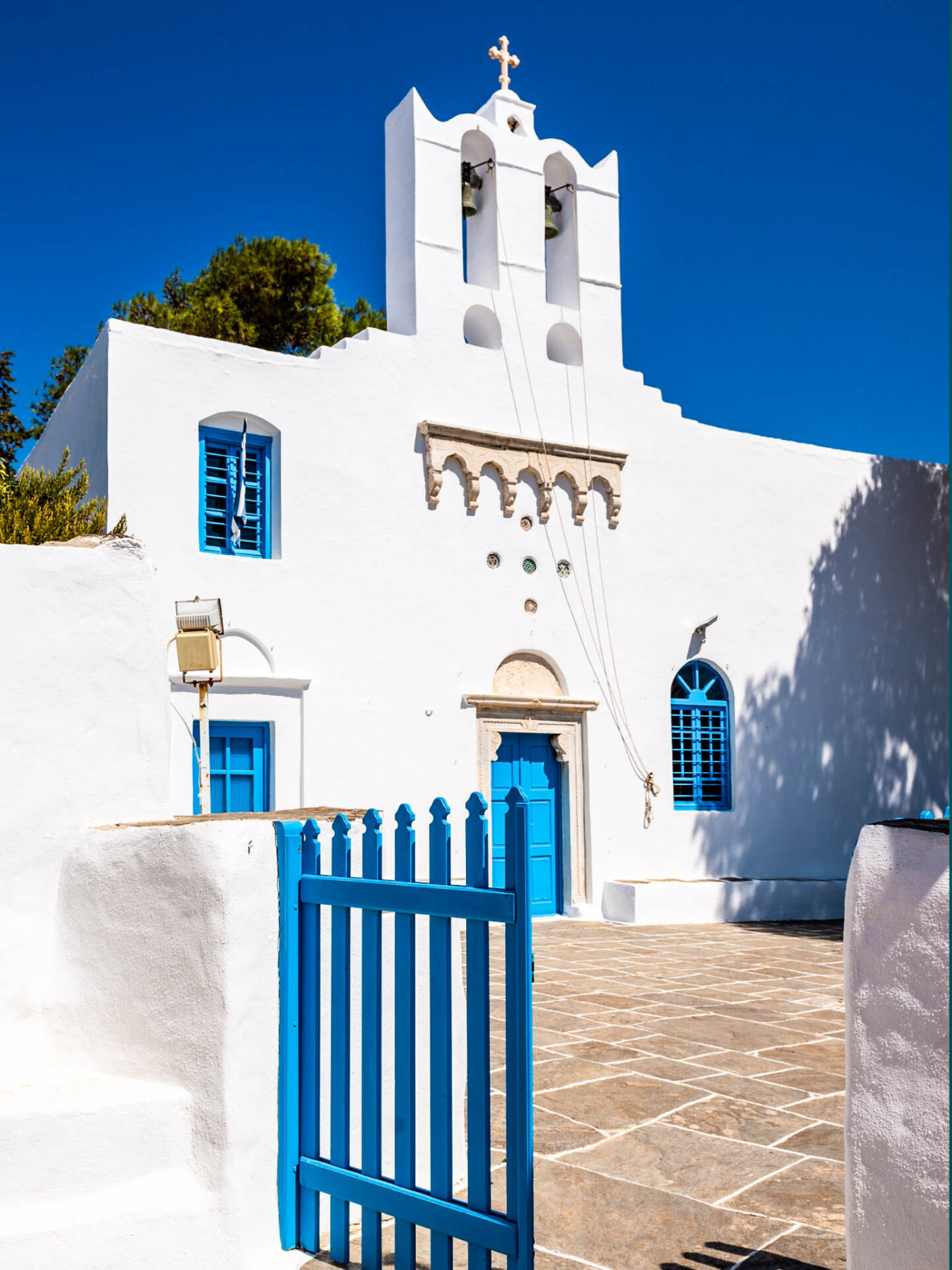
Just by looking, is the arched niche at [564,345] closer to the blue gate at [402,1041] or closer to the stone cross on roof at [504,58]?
the stone cross on roof at [504,58]

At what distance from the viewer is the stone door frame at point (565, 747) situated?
39.2 ft

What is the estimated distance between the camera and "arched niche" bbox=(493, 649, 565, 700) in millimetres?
12148

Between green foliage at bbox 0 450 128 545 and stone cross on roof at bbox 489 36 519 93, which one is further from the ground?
stone cross on roof at bbox 489 36 519 93

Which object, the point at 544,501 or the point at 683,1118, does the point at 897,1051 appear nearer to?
the point at 683,1118

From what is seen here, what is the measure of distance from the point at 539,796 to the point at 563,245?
614cm

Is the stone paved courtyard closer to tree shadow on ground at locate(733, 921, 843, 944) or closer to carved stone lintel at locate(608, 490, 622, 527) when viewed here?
tree shadow on ground at locate(733, 921, 843, 944)

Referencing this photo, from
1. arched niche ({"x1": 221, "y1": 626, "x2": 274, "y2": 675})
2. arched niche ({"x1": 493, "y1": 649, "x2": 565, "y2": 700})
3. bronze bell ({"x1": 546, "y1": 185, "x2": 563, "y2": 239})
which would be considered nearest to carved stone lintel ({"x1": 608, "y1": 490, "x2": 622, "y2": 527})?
arched niche ({"x1": 493, "y1": 649, "x2": 565, "y2": 700})

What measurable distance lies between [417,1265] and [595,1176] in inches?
39.4

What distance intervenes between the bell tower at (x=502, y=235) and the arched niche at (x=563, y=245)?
0.01 metres

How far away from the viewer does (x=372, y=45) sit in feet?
33.9

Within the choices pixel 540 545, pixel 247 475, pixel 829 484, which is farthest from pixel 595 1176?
pixel 829 484

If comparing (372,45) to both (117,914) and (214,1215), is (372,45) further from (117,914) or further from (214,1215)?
(214,1215)

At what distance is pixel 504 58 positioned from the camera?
12.9m

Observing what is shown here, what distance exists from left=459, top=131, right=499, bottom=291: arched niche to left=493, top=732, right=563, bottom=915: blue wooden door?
484 centimetres
